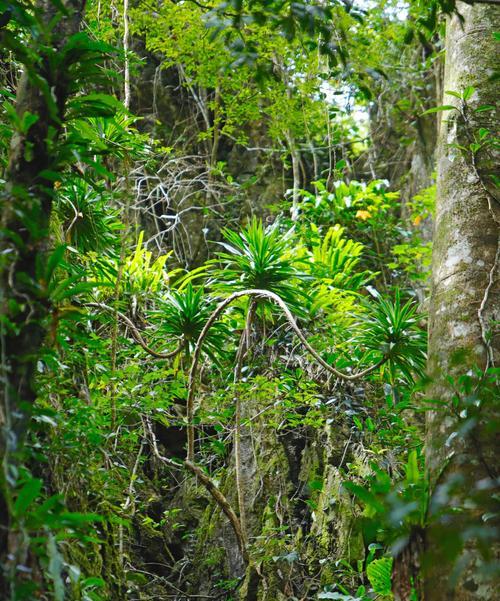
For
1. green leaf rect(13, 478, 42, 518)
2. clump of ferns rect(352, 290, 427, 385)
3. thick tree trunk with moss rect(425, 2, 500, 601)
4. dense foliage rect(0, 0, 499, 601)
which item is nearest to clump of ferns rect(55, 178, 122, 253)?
dense foliage rect(0, 0, 499, 601)

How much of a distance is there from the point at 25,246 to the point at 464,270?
5.94 ft

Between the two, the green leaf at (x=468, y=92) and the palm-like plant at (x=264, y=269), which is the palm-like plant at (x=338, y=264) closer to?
the palm-like plant at (x=264, y=269)

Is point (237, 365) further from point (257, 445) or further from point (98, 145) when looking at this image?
point (98, 145)

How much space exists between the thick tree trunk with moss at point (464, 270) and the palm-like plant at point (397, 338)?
1018mm

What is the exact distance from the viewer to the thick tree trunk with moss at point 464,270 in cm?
223

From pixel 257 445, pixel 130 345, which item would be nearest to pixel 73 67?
pixel 130 345

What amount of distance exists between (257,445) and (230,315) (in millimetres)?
1000

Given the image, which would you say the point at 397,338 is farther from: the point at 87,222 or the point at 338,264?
the point at 87,222

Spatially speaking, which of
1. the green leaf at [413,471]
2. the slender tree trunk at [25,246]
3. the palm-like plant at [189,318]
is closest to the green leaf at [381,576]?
the green leaf at [413,471]

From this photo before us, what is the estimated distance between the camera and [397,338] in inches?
152

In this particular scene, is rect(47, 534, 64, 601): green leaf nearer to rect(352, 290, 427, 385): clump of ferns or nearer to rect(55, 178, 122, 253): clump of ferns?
rect(55, 178, 122, 253): clump of ferns

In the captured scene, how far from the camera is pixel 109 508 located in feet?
8.62

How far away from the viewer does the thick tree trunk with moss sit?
2229 mm

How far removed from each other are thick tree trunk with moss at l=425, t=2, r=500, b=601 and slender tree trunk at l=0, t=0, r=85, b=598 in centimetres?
130
